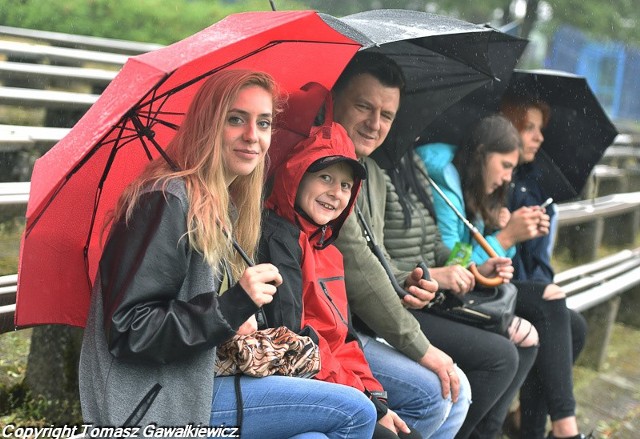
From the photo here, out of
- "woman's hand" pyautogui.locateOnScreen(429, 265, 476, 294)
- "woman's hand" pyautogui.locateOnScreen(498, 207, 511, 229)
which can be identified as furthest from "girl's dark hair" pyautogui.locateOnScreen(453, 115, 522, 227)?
"woman's hand" pyautogui.locateOnScreen(429, 265, 476, 294)

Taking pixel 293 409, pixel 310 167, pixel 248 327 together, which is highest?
pixel 310 167

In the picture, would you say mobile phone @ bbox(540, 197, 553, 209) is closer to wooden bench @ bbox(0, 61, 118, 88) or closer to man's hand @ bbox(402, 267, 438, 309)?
man's hand @ bbox(402, 267, 438, 309)

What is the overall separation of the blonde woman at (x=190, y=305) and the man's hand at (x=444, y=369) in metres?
0.77

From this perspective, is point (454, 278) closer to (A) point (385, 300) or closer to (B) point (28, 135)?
(A) point (385, 300)

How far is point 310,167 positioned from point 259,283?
0.80 metres

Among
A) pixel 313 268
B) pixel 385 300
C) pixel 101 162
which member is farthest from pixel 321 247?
pixel 101 162

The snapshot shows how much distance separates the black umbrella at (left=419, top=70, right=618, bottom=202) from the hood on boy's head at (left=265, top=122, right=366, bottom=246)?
145cm

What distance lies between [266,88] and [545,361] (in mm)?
2203

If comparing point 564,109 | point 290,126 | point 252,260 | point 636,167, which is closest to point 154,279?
point 252,260

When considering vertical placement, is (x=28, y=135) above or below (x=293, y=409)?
above

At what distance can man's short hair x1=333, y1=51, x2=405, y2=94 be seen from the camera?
365cm

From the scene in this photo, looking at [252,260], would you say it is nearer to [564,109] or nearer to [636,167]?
[564,109]

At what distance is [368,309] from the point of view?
3451 millimetres

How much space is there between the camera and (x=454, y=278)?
381 centimetres
